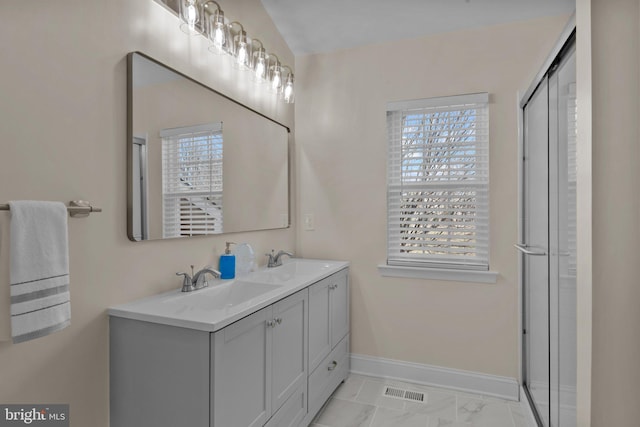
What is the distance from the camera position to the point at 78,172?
4.16 feet

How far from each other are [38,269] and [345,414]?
1810 mm

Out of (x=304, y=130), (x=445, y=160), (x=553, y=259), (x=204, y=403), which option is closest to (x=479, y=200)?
(x=445, y=160)

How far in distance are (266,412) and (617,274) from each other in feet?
4.53

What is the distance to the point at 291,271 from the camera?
89.6 inches

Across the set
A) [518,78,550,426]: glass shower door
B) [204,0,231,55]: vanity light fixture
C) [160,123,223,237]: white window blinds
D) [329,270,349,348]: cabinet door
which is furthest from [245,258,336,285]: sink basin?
[204,0,231,55]: vanity light fixture

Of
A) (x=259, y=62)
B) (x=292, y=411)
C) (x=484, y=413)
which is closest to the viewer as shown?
(x=292, y=411)

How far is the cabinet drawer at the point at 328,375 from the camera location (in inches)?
79.2

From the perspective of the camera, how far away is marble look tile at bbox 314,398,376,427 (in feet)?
6.71

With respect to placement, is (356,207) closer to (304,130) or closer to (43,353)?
(304,130)

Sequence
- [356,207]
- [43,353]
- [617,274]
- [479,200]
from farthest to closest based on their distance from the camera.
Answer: [356,207] < [479,200] < [43,353] < [617,274]

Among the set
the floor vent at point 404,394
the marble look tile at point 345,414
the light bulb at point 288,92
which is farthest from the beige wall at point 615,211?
the light bulb at point 288,92

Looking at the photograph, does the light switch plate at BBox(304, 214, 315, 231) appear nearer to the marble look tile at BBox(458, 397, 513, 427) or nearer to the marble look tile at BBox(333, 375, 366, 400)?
the marble look tile at BBox(333, 375, 366, 400)

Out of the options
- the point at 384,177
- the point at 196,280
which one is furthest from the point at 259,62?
the point at 196,280

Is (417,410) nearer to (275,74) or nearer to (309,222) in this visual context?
(309,222)
